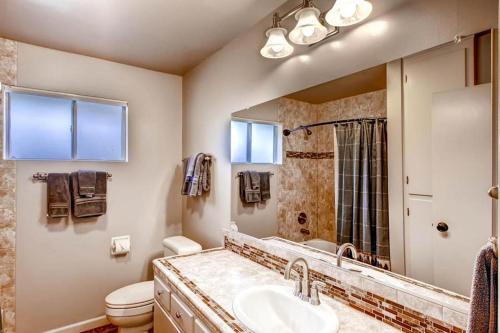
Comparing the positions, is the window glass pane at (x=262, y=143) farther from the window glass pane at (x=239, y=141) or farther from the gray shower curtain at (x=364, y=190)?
the gray shower curtain at (x=364, y=190)

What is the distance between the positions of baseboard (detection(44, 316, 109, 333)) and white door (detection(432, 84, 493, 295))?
270cm

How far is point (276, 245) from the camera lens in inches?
66.7

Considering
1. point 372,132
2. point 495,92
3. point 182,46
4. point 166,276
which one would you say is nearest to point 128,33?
point 182,46

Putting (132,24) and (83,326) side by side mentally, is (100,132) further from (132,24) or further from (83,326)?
(83,326)

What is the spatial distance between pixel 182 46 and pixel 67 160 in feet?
4.57

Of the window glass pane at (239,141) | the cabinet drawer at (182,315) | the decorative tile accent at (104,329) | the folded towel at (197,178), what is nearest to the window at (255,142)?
the window glass pane at (239,141)

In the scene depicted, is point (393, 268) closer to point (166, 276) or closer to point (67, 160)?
point (166, 276)

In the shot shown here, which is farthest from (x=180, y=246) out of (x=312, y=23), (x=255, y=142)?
(x=312, y=23)

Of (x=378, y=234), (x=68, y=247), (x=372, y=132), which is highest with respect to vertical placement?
(x=372, y=132)

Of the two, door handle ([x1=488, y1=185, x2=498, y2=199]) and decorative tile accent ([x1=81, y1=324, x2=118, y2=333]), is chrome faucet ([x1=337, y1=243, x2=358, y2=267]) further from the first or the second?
decorative tile accent ([x1=81, y1=324, x2=118, y2=333])

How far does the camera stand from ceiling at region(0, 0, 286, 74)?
175 centimetres

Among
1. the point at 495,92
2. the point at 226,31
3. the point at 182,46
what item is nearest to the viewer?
the point at 495,92

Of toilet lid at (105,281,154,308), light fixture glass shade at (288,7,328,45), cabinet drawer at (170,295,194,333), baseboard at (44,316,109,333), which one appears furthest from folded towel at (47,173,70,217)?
light fixture glass shade at (288,7,328,45)

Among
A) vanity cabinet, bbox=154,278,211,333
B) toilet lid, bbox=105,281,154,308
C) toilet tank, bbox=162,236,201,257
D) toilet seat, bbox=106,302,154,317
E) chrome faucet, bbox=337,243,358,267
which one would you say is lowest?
toilet seat, bbox=106,302,154,317
